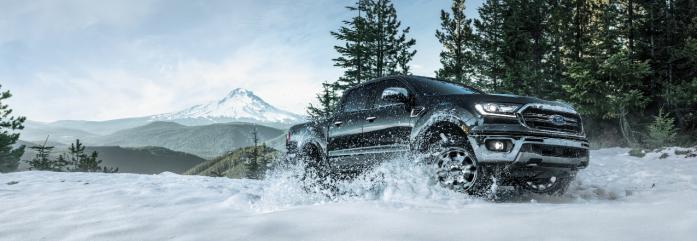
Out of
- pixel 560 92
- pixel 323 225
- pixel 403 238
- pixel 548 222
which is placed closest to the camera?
pixel 403 238

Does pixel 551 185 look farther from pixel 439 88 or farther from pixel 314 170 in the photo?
pixel 314 170

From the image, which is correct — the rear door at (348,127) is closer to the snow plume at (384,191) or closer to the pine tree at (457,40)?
the snow plume at (384,191)

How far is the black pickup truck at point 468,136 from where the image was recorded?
15.2ft

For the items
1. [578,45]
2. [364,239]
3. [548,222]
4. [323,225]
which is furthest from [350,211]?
[578,45]

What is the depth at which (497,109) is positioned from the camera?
4.76 metres

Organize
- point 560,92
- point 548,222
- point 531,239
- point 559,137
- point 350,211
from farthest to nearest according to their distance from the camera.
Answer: point 560,92
point 559,137
point 350,211
point 548,222
point 531,239

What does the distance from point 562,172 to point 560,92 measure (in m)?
19.1

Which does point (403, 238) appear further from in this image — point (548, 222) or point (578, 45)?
point (578, 45)

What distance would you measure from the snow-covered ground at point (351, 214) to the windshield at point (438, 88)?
96 cm

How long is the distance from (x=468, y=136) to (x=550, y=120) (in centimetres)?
99

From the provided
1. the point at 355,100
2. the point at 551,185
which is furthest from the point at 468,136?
the point at 355,100

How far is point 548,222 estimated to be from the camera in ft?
9.65

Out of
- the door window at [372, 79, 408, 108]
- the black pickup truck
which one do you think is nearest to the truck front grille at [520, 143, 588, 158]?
the black pickup truck

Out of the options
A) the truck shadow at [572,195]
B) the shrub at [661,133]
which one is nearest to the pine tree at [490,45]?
the shrub at [661,133]
